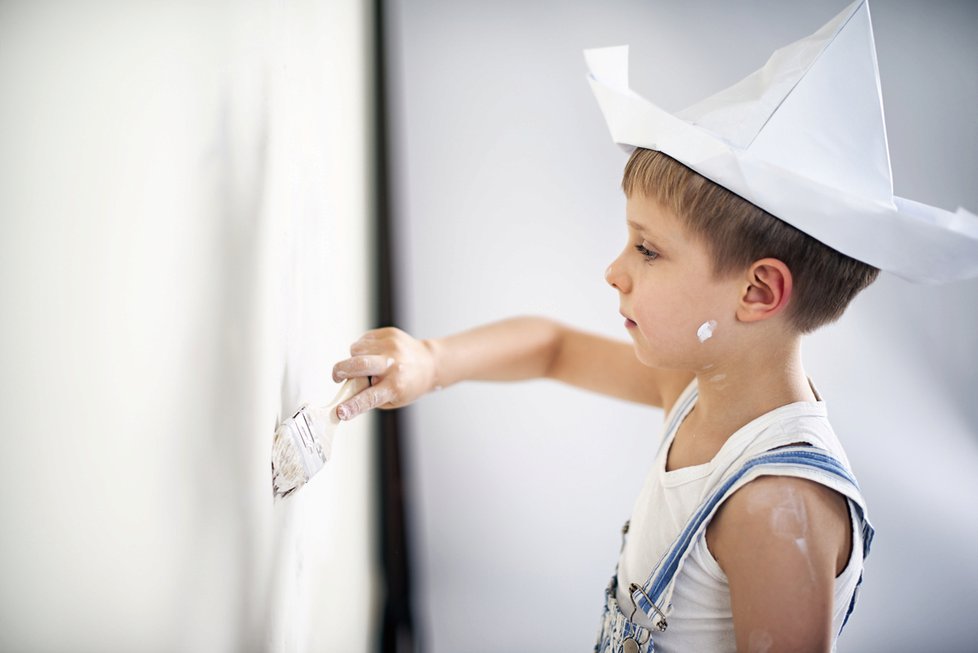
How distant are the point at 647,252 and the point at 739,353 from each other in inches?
→ 5.1

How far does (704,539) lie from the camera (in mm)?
615

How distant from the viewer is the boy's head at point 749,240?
59cm

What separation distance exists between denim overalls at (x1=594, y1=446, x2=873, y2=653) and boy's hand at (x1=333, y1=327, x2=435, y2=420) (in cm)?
30

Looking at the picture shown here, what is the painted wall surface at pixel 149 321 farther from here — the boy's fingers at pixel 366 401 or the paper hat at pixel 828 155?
the paper hat at pixel 828 155

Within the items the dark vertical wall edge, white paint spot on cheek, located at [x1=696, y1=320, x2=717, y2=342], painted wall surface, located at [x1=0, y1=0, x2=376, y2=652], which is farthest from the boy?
the dark vertical wall edge

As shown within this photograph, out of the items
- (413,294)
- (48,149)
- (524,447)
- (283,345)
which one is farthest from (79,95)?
(524,447)

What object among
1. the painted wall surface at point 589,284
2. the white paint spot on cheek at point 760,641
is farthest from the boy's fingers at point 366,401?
the painted wall surface at point 589,284

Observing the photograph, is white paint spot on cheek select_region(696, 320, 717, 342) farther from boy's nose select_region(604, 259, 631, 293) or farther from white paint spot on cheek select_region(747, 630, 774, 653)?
white paint spot on cheek select_region(747, 630, 774, 653)

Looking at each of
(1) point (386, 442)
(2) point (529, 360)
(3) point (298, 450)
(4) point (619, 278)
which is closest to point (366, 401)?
(3) point (298, 450)

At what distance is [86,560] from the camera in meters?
0.26

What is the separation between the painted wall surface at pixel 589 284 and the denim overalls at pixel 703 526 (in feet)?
1.44

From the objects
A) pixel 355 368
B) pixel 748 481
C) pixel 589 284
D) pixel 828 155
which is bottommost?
pixel 748 481

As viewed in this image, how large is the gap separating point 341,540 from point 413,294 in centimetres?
43

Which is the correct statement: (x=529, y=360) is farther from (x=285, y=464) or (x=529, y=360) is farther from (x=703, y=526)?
(x=285, y=464)
